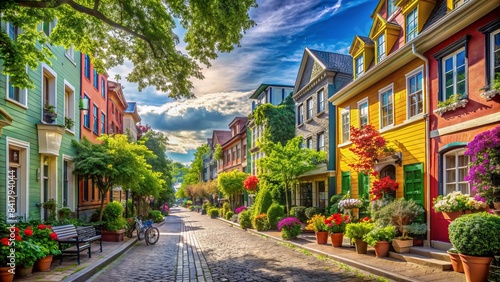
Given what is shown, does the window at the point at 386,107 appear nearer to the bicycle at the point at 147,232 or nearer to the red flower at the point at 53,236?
the bicycle at the point at 147,232

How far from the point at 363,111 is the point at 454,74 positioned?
19.2 ft

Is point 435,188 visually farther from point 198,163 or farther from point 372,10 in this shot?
point 198,163

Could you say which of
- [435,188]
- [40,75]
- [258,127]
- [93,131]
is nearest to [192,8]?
[40,75]

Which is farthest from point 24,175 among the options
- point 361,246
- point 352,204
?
point 352,204

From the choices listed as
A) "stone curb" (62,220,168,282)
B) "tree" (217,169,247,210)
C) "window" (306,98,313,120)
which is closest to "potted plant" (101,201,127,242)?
"stone curb" (62,220,168,282)

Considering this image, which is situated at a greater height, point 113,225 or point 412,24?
point 412,24

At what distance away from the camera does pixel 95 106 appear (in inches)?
861

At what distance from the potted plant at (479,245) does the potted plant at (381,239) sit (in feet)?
10.7

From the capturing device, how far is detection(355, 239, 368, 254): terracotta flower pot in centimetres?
1122

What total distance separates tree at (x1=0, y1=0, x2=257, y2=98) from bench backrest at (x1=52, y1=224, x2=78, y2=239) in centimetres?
412

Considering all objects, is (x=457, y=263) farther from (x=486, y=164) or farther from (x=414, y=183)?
(x=414, y=183)

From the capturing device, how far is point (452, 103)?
10.2 m

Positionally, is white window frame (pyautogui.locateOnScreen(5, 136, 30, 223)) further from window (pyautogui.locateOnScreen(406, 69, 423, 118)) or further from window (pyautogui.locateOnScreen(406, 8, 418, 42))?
window (pyautogui.locateOnScreen(406, 8, 418, 42))

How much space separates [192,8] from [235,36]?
1.47 m
